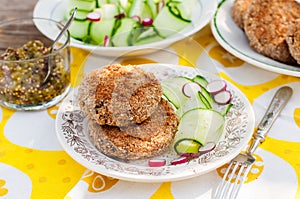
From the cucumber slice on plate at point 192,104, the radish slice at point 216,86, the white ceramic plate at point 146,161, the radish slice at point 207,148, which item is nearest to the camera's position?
the white ceramic plate at point 146,161

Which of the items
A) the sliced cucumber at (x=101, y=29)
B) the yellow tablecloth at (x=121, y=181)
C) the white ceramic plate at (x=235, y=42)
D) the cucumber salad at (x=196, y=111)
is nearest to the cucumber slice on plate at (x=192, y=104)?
the cucumber salad at (x=196, y=111)

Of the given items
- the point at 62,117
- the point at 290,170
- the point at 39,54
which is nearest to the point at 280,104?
the point at 290,170

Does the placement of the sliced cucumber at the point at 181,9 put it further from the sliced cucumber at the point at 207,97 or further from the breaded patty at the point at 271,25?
the sliced cucumber at the point at 207,97

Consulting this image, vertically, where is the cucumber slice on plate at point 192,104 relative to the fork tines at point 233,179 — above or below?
above

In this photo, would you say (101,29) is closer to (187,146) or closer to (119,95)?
(119,95)

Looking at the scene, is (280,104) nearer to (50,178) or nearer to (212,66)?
(212,66)

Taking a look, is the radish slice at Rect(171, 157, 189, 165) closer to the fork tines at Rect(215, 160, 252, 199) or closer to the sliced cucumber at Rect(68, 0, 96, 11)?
the fork tines at Rect(215, 160, 252, 199)

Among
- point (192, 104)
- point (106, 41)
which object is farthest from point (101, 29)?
point (192, 104)

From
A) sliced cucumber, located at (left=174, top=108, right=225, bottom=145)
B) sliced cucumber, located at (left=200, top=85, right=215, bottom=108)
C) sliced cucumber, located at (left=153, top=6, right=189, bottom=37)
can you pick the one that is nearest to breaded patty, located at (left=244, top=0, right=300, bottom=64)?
sliced cucumber, located at (left=153, top=6, right=189, bottom=37)
